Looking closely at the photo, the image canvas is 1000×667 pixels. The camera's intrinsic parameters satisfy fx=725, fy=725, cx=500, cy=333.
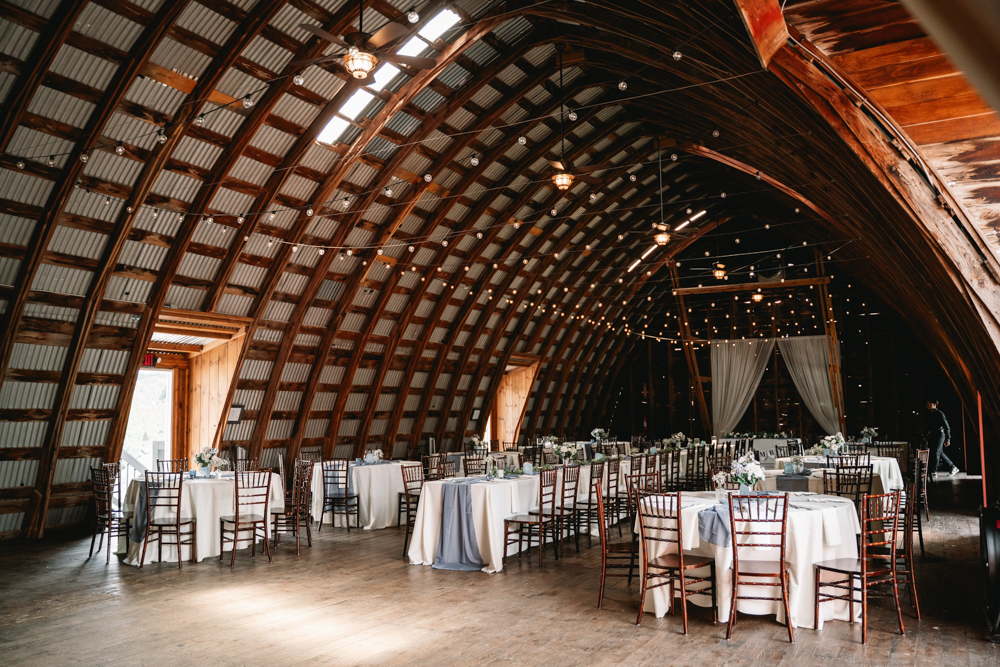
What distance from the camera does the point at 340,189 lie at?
12.8 meters

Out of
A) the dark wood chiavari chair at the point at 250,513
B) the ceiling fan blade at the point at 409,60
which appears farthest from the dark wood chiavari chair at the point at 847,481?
the dark wood chiavari chair at the point at 250,513

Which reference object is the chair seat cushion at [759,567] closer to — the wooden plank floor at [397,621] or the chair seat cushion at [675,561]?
the chair seat cushion at [675,561]

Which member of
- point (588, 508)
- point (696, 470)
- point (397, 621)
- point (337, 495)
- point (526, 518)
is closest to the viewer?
point (397, 621)

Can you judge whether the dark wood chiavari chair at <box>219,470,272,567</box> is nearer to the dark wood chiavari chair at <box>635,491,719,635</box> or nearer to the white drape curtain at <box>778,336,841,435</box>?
the dark wood chiavari chair at <box>635,491,719,635</box>

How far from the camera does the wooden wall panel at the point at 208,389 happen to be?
12.8 m

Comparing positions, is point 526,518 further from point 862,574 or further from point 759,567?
point 862,574

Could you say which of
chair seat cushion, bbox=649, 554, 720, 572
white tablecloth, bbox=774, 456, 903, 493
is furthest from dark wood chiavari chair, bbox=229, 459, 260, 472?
white tablecloth, bbox=774, 456, 903, 493

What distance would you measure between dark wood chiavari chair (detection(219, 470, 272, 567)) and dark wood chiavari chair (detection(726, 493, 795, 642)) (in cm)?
521

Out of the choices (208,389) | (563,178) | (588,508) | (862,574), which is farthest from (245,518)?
(862,574)

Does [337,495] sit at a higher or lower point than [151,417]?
lower

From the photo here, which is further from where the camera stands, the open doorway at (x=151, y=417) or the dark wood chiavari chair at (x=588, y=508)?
the open doorway at (x=151, y=417)

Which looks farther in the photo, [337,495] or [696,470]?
[696,470]

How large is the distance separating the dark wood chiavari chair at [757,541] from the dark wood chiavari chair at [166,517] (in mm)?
5777

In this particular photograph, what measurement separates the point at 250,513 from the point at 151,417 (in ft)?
18.2
